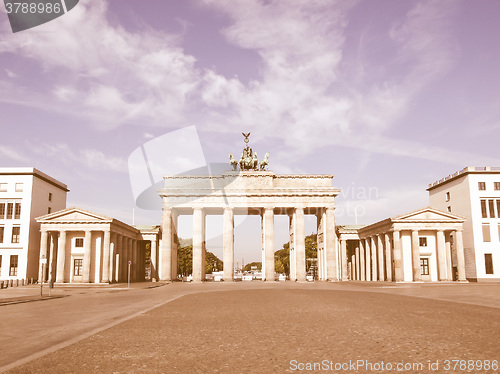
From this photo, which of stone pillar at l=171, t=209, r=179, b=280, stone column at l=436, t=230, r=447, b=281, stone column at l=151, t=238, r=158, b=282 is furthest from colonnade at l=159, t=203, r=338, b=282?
stone column at l=436, t=230, r=447, b=281

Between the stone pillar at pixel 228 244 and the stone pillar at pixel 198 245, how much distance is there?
3717mm

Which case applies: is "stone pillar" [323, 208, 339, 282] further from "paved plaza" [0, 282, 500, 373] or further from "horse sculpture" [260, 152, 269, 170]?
"paved plaza" [0, 282, 500, 373]

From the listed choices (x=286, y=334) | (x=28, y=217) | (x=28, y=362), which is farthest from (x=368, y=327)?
(x=28, y=217)

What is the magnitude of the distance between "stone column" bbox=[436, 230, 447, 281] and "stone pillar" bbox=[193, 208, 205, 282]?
35779mm

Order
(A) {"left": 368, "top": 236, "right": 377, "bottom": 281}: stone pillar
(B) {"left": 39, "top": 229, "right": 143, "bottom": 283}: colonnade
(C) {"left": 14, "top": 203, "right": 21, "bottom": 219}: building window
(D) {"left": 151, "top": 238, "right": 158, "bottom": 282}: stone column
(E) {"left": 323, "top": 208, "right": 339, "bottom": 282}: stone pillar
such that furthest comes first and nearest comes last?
(D) {"left": 151, "top": 238, "right": 158, "bottom": 282}: stone column, (A) {"left": 368, "top": 236, "right": 377, "bottom": 281}: stone pillar, (E) {"left": 323, "top": 208, "right": 339, "bottom": 282}: stone pillar, (C) {"left": 14, "top": 203, "right": 21, "bottom": 219}: building window, (B) {"left": 39, "top": 229, "right": 143, "bottom": 283}: colonnade

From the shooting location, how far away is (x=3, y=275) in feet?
208

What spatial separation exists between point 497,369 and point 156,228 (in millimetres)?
73501

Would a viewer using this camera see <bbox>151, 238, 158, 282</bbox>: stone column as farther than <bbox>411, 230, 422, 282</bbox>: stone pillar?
Yes

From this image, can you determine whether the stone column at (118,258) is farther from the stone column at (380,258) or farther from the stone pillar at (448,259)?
the stone pillar at (448,259)

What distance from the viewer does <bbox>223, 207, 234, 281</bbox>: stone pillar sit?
7256 centimetres

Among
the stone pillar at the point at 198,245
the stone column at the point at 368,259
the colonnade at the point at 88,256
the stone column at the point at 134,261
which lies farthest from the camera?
the stone column at the point at 134,261

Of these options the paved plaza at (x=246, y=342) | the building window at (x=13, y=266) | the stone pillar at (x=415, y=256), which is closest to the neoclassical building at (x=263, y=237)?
the stone pillar at (x=415, y=256)

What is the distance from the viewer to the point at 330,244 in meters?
72.7

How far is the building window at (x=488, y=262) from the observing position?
66750mm
